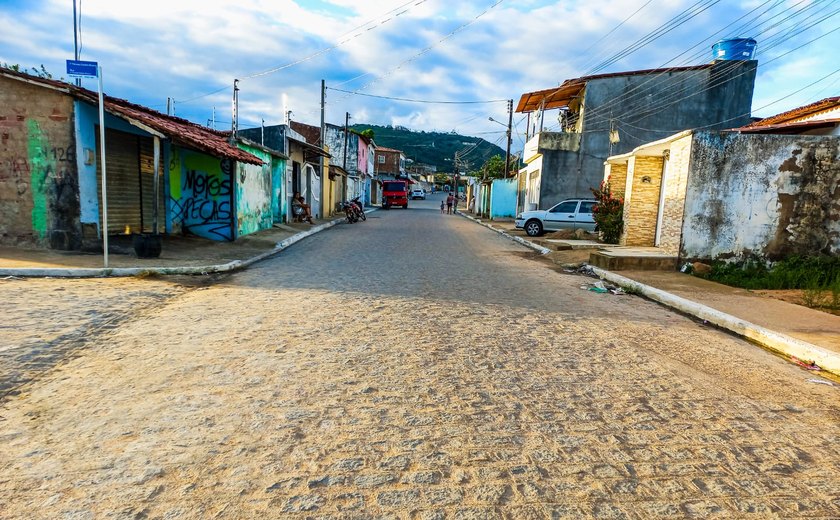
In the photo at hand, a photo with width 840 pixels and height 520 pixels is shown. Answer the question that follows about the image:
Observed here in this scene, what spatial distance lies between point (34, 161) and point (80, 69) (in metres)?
3.15

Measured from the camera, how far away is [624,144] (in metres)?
25.5

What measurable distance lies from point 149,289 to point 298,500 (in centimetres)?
613

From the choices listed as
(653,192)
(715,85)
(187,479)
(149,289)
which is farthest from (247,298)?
(715,85)

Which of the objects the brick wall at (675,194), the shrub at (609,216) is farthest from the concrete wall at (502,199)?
the brick wall at (675,194)

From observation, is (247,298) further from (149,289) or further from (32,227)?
(32,227)

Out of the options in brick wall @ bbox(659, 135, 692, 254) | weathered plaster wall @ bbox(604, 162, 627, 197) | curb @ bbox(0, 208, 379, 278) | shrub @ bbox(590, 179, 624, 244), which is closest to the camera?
curb @ bbox(0, 208, 379, 278)

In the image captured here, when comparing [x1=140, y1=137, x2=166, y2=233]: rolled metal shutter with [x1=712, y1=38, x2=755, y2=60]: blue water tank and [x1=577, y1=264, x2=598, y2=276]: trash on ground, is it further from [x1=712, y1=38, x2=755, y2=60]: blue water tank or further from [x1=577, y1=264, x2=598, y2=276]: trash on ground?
[x1=712, y1=38, x2=755, y2=60]: blue water tank

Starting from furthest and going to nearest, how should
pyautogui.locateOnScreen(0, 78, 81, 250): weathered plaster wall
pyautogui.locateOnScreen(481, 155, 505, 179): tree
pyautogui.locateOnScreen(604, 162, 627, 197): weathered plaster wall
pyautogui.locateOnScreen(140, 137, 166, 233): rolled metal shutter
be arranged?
pyautogui.locateOnScreen(481, 155, 505, 179): tree < pyautogui.locateOnScreen(604, 162, 627, 197): weathered plaster wall < pyautogui.locateOnScreen(140, 137, 166, 233): rolled metal shutter < pyautogui.locateOnScreen(0, 78, 81, 250): weathered plaster wall

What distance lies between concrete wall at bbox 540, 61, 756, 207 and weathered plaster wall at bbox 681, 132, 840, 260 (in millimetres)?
15462

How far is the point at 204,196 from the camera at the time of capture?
47.1 feet

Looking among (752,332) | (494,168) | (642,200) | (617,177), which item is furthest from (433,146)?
(752,332)

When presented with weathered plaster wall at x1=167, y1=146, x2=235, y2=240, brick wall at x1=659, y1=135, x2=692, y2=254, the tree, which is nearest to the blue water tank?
brick wall at x1=659, y1=135, x2=692, y2=254

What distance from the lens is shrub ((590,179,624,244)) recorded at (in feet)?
49.6

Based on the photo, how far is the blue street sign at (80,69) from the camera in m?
7.80
